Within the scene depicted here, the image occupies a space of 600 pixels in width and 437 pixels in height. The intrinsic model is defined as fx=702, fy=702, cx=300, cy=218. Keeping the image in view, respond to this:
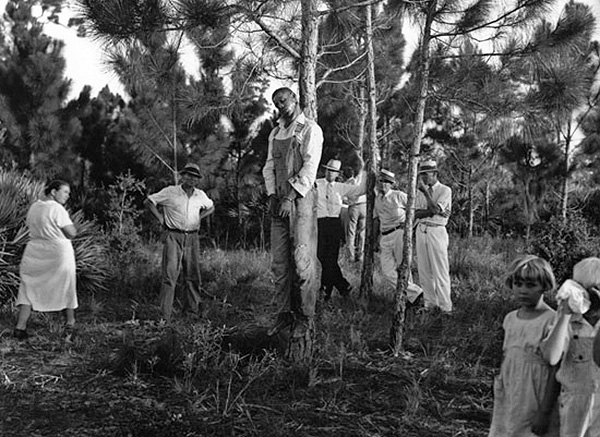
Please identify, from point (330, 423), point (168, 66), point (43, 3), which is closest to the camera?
point (330, 423)

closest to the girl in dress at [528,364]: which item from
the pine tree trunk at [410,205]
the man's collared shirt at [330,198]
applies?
the pine tree trunk at [410,205]

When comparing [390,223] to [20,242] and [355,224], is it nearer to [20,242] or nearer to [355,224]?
[20,242]

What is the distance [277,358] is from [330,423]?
116cm

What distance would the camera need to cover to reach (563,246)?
28.2 ft

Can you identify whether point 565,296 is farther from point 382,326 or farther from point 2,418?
point 382,326

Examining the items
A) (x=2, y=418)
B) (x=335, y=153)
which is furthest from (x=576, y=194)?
(x=2, y=418)

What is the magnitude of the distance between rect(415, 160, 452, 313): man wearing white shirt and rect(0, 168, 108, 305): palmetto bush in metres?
3.92

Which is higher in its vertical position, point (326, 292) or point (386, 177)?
point (386, 177)

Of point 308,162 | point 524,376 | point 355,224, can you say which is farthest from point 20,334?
point 355,224

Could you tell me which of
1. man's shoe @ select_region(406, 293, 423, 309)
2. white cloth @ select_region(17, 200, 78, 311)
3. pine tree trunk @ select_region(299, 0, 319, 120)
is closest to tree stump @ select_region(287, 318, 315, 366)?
pine tree trunk @ select_region(299, 0, 319, 120)

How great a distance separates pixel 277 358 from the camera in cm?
496

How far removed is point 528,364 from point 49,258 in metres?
4.85

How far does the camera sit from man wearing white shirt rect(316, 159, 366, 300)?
27.0 feet

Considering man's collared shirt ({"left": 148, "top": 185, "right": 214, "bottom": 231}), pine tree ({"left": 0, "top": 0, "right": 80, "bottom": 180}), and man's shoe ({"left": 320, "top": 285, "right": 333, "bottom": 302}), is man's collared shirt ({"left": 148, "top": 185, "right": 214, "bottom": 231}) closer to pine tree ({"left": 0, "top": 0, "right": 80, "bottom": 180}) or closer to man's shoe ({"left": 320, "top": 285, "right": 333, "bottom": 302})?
man's shoe ({"left": 320, "top": 285, "right": 333, "bottom": 302})
